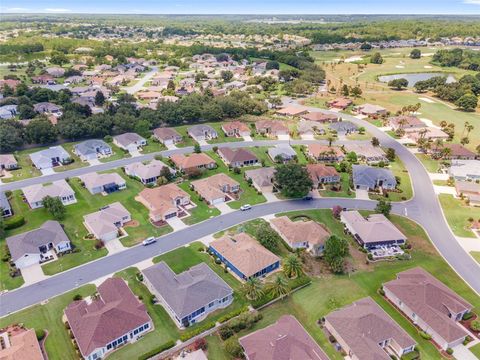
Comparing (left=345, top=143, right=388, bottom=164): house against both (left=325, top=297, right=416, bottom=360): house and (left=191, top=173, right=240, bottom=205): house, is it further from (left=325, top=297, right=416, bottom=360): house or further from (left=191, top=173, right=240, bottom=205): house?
(left=325, top=297, right=416, bottom=360): house

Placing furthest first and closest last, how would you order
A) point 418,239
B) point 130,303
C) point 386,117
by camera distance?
1. point 386,117
2. point 418,239
3. point 130,303

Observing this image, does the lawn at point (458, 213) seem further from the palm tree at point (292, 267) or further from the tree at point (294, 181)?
the palm tree at point (292, 267)

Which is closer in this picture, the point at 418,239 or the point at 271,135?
the point at 418,239

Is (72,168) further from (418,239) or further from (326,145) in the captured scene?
(418,239)

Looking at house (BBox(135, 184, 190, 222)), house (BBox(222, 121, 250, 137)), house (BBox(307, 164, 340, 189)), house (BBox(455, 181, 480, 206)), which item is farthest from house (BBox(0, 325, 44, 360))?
house (BBox(455, 181, 480, 206))

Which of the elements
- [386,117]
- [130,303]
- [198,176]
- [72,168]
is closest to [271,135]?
[198,176]
